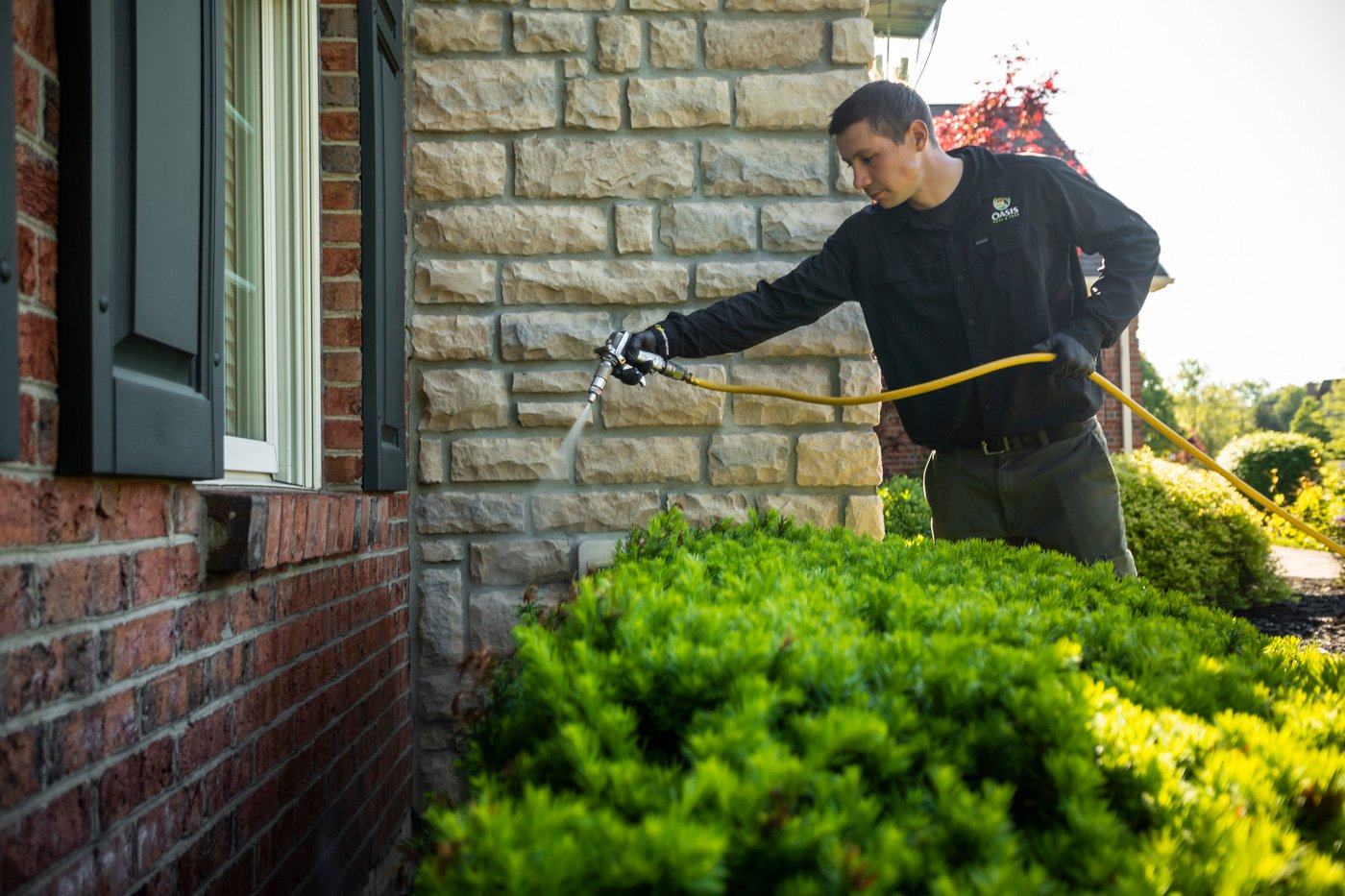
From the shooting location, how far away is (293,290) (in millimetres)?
2902

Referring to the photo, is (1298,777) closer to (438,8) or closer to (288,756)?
(288,756)

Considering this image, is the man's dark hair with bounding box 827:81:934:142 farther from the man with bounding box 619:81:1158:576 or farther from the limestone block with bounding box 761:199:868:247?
the limestone block with bounding box 761:199:868:247

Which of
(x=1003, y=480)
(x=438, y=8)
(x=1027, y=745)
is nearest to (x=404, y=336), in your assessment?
(x=438, y=8)

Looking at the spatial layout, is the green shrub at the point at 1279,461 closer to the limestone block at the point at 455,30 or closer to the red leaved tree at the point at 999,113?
the red leaved tree at the point at 999,113

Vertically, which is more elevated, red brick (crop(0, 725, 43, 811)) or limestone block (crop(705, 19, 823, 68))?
limestone block (crop(705, 19, 823, 68))

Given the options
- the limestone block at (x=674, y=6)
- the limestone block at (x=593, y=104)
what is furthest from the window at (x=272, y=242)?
the limestone block at (x=674, y=6)

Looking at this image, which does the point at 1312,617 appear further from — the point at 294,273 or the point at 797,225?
the point at 294,273

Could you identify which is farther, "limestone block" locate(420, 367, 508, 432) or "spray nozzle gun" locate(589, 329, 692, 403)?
"limestone block" locate(420, 367, 508, 432)

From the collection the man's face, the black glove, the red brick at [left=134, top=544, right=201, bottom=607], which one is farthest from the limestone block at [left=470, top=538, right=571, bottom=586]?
the red brick at [left=134, top=544, right=201, bottom=607]

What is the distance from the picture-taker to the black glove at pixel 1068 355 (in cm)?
309

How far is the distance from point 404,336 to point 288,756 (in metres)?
1.65

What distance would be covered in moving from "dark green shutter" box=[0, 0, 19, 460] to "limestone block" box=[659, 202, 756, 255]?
249cm

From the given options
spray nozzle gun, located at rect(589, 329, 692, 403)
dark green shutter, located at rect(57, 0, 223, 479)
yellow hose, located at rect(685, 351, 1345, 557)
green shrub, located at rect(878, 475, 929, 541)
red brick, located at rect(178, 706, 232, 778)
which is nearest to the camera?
dark green shutter, located at rect(57, 0, 223, 479)

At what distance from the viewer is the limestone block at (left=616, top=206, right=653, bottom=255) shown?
11.7 feet
